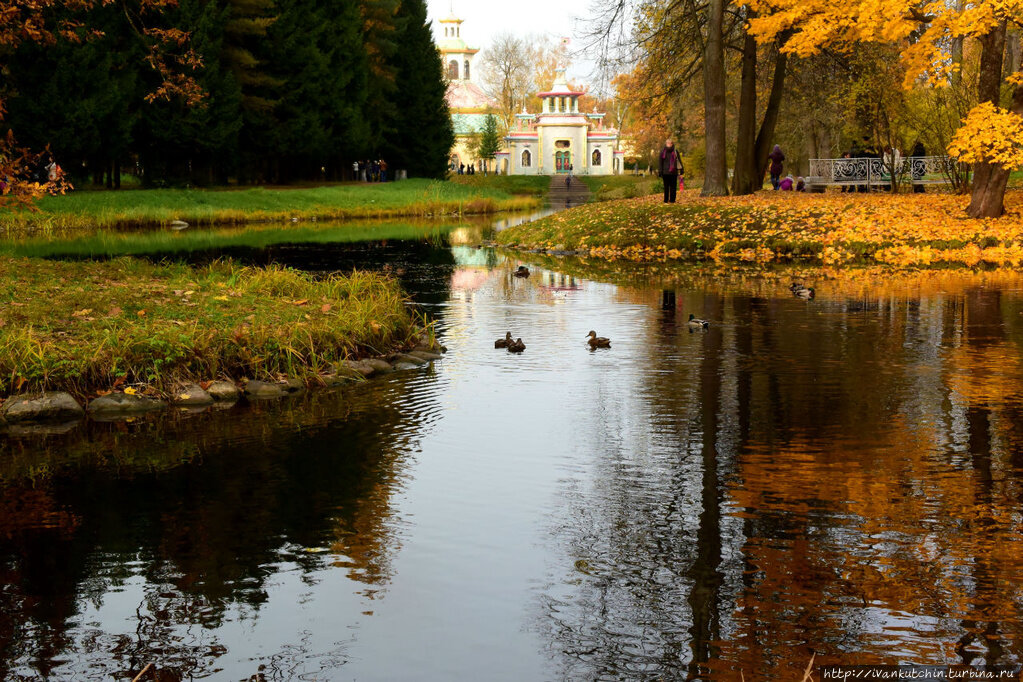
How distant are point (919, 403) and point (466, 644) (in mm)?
6296

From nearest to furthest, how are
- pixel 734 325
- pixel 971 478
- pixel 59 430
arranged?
pixel 971 478 → pixel 59 430 → pixel 734 325

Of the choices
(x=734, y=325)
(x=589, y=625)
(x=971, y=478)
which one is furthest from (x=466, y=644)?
(x=734, y=325)

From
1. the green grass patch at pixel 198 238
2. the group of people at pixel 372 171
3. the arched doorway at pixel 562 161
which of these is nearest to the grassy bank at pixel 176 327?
the green grass patch at pixel 198 238

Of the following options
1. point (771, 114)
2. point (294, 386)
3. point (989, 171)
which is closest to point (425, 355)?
point (294, 386)

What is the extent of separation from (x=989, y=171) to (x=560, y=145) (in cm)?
8374

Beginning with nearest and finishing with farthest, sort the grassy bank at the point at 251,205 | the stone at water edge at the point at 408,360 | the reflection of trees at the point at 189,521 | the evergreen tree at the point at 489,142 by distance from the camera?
the reflection of trees at the point at 189,521 < the stone at water edge at the point at 408,360 < the grassy bank at the point at 251,205 < the evergreen tree at the point at 489,142

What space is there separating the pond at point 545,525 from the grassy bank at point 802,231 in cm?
1224

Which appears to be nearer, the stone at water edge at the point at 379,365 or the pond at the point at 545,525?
the pond at the point at 545,525

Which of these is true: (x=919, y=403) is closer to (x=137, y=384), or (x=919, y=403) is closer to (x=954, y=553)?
(x=954, y=553)

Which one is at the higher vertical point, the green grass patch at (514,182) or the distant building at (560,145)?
the distant building at (560,145)

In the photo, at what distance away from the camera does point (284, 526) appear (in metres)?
6.95

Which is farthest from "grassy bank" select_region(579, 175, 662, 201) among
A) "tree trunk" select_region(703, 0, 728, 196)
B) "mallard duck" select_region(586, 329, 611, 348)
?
"mallard duck" select_region(586, 329, 611, 348)

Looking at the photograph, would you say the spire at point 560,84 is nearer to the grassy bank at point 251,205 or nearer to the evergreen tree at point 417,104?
the evergreen tree at point 417,104

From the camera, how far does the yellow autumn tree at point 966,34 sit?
2406 centimetres
